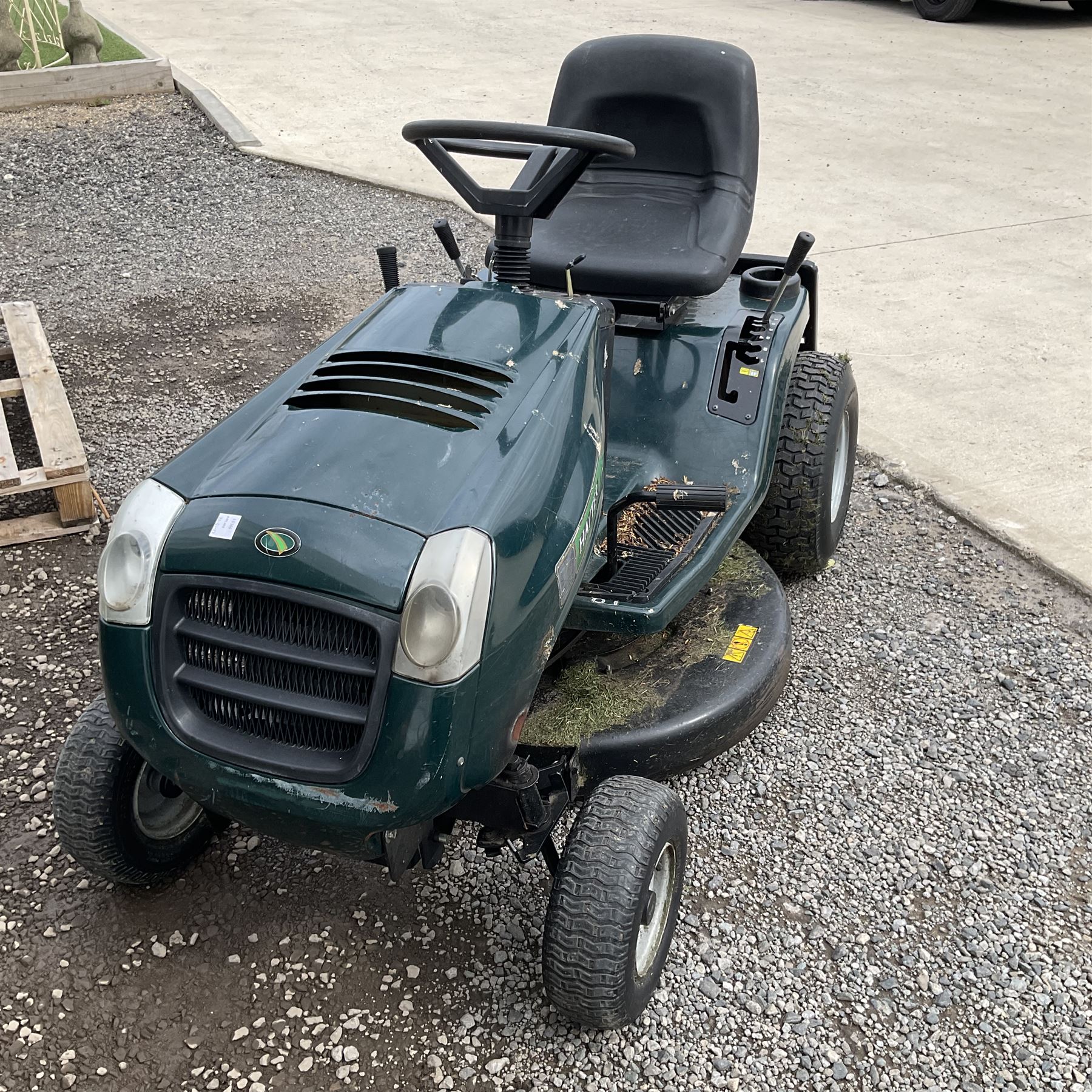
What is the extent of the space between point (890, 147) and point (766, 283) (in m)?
4.95

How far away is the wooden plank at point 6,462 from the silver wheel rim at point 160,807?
1.55 meters

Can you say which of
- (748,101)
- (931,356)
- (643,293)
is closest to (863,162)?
(931,356)

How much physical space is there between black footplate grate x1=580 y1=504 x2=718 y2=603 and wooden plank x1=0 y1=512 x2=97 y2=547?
74.0 inches

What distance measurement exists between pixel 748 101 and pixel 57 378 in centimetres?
249

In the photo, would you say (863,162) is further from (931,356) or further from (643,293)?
(643,293)

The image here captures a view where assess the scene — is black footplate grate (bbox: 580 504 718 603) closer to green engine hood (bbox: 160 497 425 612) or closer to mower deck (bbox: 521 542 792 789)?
mower deck (bbox: 521 542 792 789)

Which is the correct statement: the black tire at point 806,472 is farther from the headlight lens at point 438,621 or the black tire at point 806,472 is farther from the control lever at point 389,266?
the headlight lens at point 438,621

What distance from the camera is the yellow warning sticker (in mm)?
2615

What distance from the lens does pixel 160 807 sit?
7.72 ft

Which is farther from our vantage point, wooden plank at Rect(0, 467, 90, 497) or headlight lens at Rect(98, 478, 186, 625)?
wooden plank at Rect(0, 467, 90, 497)

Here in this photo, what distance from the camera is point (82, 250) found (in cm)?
592

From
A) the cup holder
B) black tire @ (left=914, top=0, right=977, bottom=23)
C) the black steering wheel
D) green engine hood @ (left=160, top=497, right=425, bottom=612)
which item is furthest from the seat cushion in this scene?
black tire @ (left=914, top=0, right=977, bottom=23)

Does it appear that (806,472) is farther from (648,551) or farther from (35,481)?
(35,481)

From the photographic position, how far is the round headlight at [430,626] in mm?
1720
